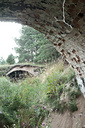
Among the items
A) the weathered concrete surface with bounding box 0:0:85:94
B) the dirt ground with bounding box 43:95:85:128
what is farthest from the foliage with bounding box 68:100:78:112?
the weathered concrete surface with bounding box 0:0:85:94

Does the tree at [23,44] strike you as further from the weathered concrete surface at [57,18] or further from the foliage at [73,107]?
the weathered concrete surface at [57,18]

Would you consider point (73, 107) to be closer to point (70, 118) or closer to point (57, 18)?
point (70, 118)

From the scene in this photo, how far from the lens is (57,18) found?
5.32 feet

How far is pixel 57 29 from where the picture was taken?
180 centimetres

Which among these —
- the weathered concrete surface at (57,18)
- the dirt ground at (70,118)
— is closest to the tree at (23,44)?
the dirt ground at (70,118)

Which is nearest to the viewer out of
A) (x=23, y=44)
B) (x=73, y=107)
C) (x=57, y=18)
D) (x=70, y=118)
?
(x=57, y=18)

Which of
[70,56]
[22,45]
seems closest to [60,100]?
[70,56]

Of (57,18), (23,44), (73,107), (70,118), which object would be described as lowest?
(23,44)

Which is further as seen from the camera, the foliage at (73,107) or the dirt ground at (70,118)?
the foliage at (73,107)

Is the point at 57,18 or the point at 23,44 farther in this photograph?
the point at 23,44

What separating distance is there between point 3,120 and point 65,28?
2.32 metres

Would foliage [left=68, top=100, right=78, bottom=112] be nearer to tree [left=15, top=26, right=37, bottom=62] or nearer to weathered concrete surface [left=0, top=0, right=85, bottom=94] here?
weathered concrete surface [left=0, top=0, right=85, bottom=94]

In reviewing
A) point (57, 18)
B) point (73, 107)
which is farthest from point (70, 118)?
point (57, 18)

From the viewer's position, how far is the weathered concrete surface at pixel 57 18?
1.45 metres
